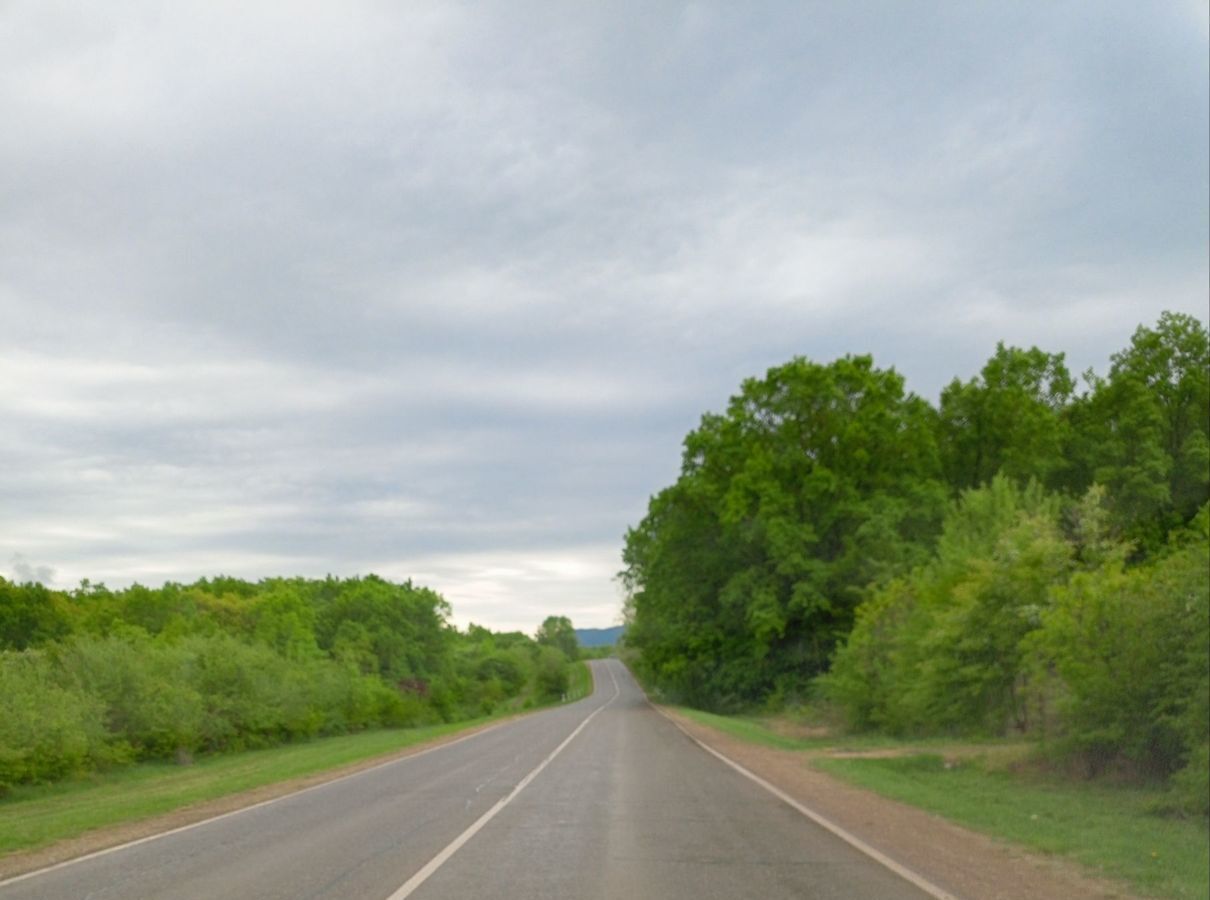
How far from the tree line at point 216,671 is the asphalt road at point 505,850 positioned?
1437cm

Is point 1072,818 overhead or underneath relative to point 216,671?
underneath

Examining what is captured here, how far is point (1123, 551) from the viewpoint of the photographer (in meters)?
23.9

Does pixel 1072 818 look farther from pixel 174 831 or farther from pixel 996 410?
pixel 996 410

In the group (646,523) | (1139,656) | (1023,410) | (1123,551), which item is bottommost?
(1139,656)

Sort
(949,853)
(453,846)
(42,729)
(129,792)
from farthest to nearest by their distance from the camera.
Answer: (42,729)
(129,792)
(453,846)
(949,853)

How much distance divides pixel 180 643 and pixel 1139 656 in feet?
132

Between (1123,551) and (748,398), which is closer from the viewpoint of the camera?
(1123,551)

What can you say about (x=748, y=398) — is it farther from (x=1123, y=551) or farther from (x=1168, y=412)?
(x=1123, y=551)

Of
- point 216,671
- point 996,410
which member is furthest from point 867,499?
point 216,671

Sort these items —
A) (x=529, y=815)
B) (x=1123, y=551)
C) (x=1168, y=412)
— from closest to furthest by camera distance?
(x=529, y=815) → (x=1123, y=551) → (x=1168, y=412)

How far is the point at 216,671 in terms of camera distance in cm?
4334

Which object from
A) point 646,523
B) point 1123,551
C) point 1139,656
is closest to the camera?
point 1139,656

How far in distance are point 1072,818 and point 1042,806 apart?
1310 millimetres

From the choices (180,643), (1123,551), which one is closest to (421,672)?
(180,643)
